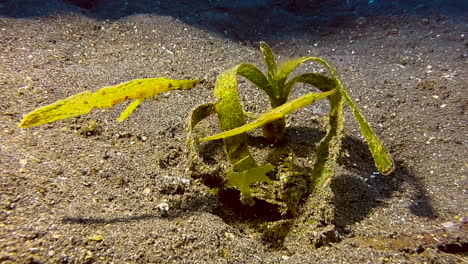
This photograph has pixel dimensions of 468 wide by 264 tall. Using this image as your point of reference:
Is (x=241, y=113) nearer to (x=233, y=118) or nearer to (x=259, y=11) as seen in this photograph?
(x=233, y=118)

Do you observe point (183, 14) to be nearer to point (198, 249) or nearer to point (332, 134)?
point (332, 134)

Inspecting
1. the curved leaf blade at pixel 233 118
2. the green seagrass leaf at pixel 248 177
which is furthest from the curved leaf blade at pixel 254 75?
the green seagrass leaf at pixel 248 177

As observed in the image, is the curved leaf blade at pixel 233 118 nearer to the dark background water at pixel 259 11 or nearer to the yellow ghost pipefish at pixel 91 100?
the yellow ghost pipefish at pixel 91 100

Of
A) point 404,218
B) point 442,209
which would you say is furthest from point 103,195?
point 442,209

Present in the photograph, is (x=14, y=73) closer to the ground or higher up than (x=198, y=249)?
higher up

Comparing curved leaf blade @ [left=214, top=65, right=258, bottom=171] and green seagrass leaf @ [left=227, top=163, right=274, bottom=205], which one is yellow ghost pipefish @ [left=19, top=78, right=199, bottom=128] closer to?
curved leaf blade @ [left=214, top=65, right=258, bottom=171]

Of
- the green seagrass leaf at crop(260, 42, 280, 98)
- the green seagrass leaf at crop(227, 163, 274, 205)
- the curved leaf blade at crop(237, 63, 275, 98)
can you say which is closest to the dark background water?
the green seagrass leaf at crop(260, 42, 280, 98)
